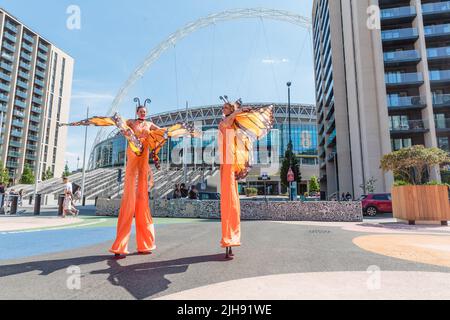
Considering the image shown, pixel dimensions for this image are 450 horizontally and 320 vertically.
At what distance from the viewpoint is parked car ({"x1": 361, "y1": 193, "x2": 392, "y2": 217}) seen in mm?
17703

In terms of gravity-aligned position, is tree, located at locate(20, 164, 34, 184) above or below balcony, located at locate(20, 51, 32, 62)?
below

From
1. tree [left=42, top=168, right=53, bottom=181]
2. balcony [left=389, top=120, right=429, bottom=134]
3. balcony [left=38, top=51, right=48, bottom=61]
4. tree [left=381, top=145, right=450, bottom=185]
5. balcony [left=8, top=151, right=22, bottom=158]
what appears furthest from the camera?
balcony [left=38, top=51, right=48, bottom=61]

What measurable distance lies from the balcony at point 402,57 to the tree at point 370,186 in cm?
1309

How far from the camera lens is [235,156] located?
16.1 ft

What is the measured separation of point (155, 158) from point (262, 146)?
56132 mm

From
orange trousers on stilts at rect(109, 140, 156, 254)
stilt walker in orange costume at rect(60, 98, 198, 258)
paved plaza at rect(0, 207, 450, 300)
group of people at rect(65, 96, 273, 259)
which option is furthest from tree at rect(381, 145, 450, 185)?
orange trousers on stilts at rect(109, 140, 156, 254)

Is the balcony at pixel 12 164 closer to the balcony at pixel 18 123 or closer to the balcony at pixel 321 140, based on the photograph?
the balcony at pixel 18 123

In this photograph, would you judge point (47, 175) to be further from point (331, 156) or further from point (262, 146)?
point (331, 156)

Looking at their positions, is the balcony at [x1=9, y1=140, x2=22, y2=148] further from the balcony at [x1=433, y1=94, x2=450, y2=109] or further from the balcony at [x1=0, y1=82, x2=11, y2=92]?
the balcony at [x1=433, y1=94, x2=450, y2=109]

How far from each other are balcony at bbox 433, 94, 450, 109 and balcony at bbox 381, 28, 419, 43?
688 cm

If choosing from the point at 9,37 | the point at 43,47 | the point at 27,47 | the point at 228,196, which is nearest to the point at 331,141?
the point at 228,196

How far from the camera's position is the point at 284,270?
3771mm
